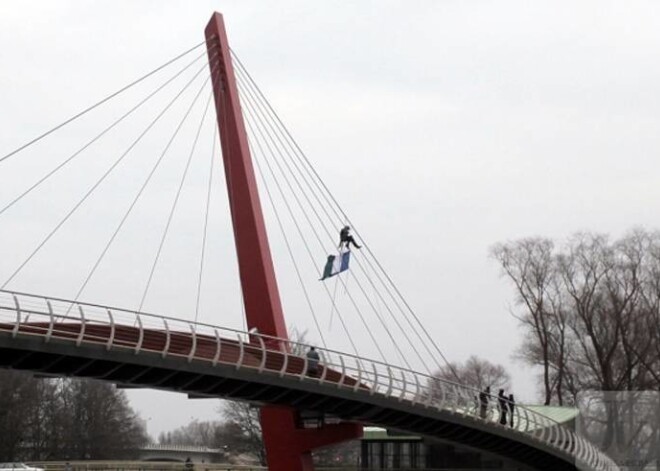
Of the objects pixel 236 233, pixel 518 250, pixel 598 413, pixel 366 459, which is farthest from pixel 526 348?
pixel 236 233

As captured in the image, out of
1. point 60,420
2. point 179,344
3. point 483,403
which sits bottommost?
point 483,403

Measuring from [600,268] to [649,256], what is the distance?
322 cm

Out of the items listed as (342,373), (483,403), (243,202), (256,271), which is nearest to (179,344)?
(342,373)

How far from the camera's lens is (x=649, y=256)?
7119 cm

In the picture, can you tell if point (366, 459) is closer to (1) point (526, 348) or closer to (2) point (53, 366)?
(1) point (526, 348)

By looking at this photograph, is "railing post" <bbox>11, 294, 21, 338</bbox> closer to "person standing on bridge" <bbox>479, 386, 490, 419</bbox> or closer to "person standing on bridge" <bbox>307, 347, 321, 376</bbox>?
"person standing on bridge" <bbox>307, 347, 321, 376</bbox>

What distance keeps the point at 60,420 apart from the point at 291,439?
63.2 metres

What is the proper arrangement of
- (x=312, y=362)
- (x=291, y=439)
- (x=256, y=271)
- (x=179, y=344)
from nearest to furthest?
(x=179, y=344) < (x=312, y=362) < (x=291, y=439) < (x=256, y=271)

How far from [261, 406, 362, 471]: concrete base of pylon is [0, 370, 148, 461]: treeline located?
53409 mm

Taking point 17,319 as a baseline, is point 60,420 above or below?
above

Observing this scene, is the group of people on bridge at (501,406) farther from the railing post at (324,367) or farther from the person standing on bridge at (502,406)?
the railing post at (324,367)

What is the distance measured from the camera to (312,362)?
120 feet

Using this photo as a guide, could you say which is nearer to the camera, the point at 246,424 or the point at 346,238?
the point at 346,238

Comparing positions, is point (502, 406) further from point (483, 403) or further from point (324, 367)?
point (324, 367)
